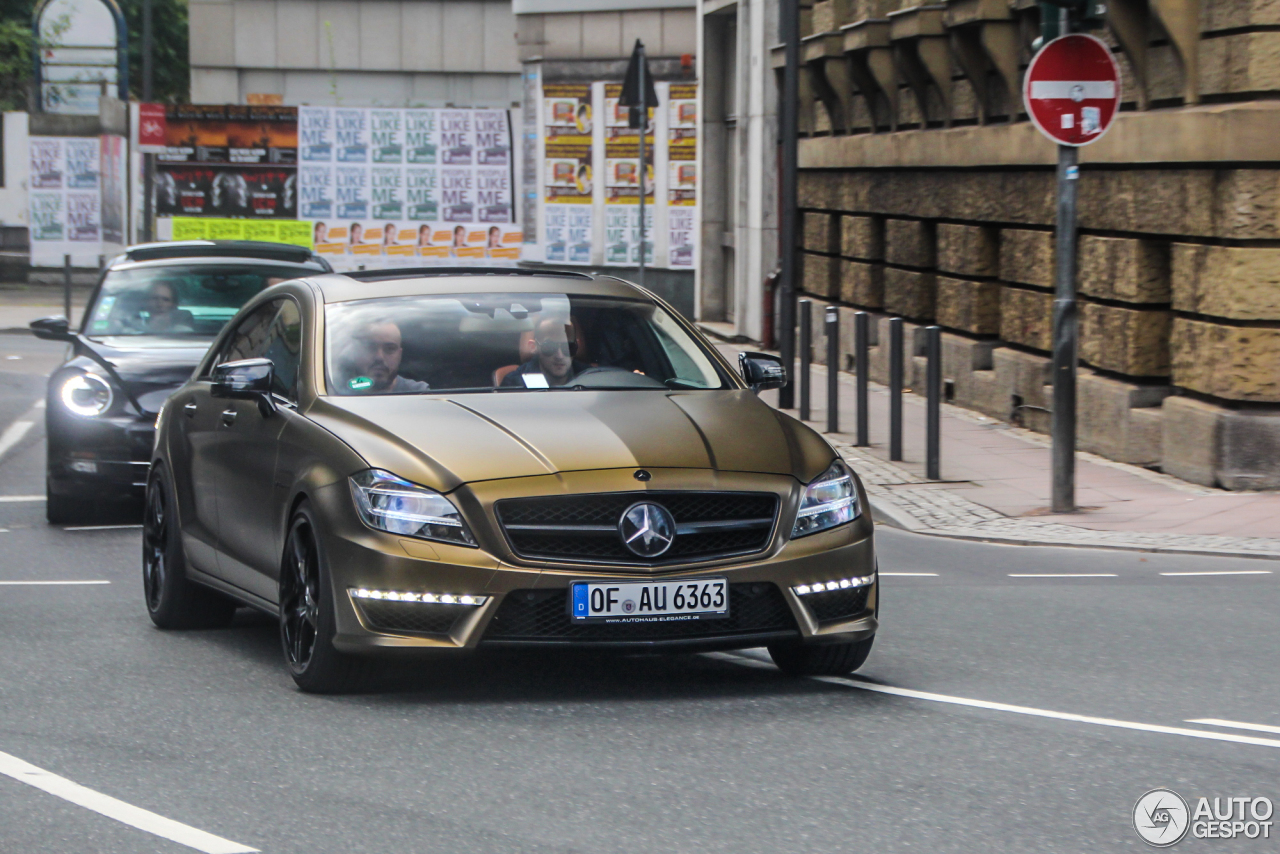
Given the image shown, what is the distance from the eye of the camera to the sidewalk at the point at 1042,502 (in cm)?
1115

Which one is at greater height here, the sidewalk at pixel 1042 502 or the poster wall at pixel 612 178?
the poster wall at pixel 612 178

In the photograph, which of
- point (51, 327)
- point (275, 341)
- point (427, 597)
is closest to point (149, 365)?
point (51, 327)

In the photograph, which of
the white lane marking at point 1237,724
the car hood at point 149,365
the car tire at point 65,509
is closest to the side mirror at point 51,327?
the car hood at point 149,365

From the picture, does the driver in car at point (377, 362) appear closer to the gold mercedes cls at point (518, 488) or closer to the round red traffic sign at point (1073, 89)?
the gold mercedes cls at point (518, 488)

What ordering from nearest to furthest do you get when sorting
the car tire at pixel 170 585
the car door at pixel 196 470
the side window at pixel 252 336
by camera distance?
the car door at pixel 196 470
the side window at pixel 252 336
the car tire at pixel 170 585

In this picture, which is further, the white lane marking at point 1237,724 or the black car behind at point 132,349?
the black car behind at point 132,349

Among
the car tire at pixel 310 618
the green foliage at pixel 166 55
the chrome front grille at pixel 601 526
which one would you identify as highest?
the green foliage at pixel 166 55

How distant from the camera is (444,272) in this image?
25.9 feet

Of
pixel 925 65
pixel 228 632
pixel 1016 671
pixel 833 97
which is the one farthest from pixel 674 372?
pixel 833 97

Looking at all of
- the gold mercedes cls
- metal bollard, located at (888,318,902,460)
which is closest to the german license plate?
the gold mercedes cls

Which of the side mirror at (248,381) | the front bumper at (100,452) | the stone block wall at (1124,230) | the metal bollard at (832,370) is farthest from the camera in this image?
the metal bollard at (832,370)

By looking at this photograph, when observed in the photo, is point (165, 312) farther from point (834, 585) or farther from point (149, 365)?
point (834, 585)

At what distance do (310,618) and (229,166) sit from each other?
28066 millimetres

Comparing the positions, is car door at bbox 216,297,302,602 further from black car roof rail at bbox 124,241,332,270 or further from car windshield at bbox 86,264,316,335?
black car roof rail at bbox 124,241,332,270
